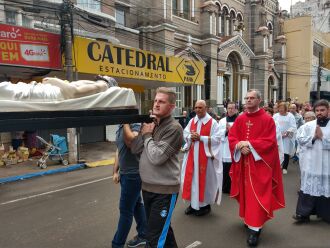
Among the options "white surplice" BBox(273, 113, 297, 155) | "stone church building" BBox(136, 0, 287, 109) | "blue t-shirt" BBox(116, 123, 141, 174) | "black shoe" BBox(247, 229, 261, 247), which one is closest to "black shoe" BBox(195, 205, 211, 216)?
"black shoe" BBox(247, 229, 261, 247)

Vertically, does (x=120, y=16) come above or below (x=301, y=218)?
above

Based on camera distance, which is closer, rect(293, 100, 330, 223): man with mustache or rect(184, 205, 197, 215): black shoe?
rect(293, 100, 330, 223): man with mustache

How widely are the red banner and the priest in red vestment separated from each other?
7.65 m

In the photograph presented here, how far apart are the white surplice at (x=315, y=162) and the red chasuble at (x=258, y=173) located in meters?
0.80

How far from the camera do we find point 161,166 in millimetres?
2863

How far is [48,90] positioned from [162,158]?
3.52 feet

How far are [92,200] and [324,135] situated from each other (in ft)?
13.5

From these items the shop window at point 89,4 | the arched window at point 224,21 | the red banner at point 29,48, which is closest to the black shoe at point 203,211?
the red banner at point 29,48

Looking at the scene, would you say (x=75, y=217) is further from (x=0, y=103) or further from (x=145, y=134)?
(x=0, y=103)

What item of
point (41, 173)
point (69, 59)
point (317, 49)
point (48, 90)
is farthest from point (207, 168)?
point (317, 49)

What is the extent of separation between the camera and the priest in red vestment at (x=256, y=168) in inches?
157

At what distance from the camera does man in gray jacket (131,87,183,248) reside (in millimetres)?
2799

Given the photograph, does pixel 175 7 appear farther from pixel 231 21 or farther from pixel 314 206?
pixel 314 206

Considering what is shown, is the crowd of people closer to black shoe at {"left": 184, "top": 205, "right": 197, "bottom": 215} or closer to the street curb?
black shoe at {"left": 184, "top": 205, "right": 197, "bottom": 215}
